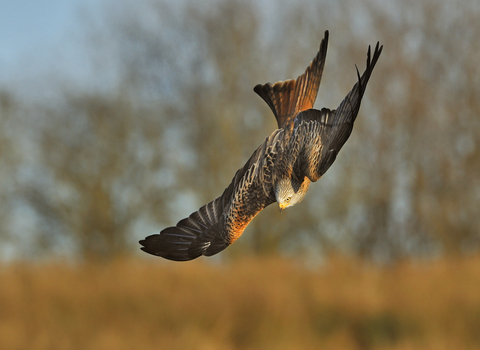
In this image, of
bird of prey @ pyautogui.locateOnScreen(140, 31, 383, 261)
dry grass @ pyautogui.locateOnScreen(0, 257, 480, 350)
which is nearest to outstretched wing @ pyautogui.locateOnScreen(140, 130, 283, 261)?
bird of prey @ pyautogui.locateOnScreen(140, 31, 383, 261)

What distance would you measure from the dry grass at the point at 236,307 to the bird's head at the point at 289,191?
7.88 metres

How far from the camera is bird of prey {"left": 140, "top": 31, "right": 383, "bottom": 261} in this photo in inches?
21.3

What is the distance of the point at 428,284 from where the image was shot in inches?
382

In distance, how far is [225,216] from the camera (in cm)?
78

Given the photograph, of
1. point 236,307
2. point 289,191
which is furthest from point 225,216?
point 236,307

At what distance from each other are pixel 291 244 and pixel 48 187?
606cm

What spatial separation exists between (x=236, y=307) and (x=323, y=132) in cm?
886

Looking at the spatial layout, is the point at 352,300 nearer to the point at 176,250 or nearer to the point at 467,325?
the point at 467,325

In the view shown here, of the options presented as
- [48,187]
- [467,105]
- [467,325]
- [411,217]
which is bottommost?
[467,325]

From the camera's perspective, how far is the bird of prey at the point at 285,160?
0.54 metres

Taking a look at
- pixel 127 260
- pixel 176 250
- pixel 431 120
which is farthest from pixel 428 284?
pixel 176 250

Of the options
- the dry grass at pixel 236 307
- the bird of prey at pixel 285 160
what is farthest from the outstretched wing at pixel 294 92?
the dry grass at pixel 236 307

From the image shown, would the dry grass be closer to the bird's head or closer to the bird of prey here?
the bird of prey

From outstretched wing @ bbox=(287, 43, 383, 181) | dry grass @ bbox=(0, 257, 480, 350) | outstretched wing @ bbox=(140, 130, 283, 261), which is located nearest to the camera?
outstretched wing @ bbox=(287, 43, 383, 181)
